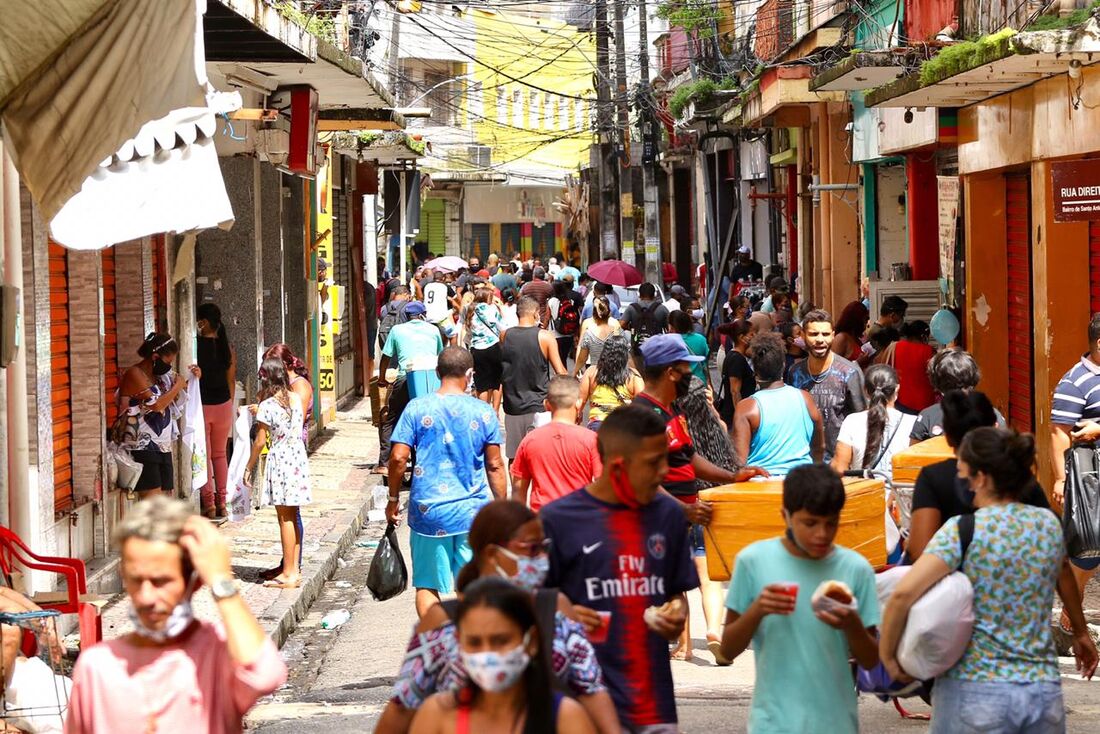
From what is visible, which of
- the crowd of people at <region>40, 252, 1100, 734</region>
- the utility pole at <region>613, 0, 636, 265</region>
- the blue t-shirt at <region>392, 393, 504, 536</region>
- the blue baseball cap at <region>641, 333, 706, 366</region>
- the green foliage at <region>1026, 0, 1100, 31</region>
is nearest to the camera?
the crowd of people at <region>40, 252, 1100, 734</region>

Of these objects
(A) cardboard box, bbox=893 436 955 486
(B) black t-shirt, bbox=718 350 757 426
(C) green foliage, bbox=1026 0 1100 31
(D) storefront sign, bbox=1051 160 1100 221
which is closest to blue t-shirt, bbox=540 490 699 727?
(A) cardboard box, bbox=893 436 955 486

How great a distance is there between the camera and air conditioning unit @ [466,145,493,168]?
176 feet

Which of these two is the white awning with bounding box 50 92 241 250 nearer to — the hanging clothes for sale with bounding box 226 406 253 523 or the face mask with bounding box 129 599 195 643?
the face mask with bounding box 129 599 195 643

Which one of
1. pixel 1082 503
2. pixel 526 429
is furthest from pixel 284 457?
pixel 1082 503

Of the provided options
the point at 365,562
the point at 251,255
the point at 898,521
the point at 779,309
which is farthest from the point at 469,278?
the point at 898,521

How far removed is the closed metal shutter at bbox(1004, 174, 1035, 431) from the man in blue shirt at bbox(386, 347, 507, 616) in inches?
310

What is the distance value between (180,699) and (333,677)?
528cm

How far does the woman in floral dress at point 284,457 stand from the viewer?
36.7ft

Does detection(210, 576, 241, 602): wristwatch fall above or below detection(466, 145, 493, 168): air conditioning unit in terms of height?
below

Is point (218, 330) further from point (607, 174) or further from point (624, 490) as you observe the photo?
point (607, 174)

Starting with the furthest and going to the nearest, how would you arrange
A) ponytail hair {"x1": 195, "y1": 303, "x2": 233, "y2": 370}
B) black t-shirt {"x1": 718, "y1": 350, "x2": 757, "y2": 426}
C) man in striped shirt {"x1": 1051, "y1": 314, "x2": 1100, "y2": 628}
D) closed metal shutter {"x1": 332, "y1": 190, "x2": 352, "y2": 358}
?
closed metal shutter {"x1": 332, "y1": 190, "x2": 352, "y2": 358}, ponytail hair {"x1": 195, "y1": 303, "x2": 233, "y2": 370}, black t-shirt {"x1": 718, "y1": 350, "x2": 757, "y2": 426}, man in striped shirt {"x1": 1051, "y1": 314, "x2": 1100, "y2": 628}

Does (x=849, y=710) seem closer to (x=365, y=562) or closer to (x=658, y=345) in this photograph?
(x=658, y=345)

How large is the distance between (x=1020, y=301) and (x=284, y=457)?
7876 millimetres

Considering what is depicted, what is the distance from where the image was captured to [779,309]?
782 inches
